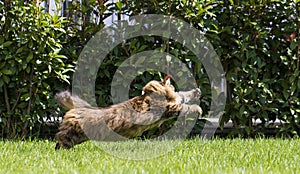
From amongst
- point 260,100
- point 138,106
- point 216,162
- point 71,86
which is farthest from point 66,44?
point 216,162

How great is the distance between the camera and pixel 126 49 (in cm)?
555

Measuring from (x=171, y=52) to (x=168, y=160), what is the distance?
224 cm

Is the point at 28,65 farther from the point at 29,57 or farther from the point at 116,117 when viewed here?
the point at 116,117

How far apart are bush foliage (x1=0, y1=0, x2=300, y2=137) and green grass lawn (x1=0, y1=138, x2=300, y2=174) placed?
1061 millimetres

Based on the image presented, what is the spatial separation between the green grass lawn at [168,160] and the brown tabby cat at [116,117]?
0.47 feet

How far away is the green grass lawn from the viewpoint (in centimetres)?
297

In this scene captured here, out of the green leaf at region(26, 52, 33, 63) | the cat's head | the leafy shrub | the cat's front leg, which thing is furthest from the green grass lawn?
the green leaf at region(26, 52, 33, 63)

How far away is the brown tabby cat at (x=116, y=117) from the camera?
392 cm

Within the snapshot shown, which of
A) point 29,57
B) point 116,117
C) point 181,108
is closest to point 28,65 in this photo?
point 29,57

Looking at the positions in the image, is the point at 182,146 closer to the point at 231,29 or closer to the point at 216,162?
the point at 216,162

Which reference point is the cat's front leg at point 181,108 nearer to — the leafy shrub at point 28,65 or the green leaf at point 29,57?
the leafy shrub at point 28,65

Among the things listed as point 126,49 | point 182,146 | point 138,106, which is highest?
point 126,49

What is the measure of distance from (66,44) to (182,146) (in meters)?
2.04

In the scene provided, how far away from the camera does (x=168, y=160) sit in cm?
344
